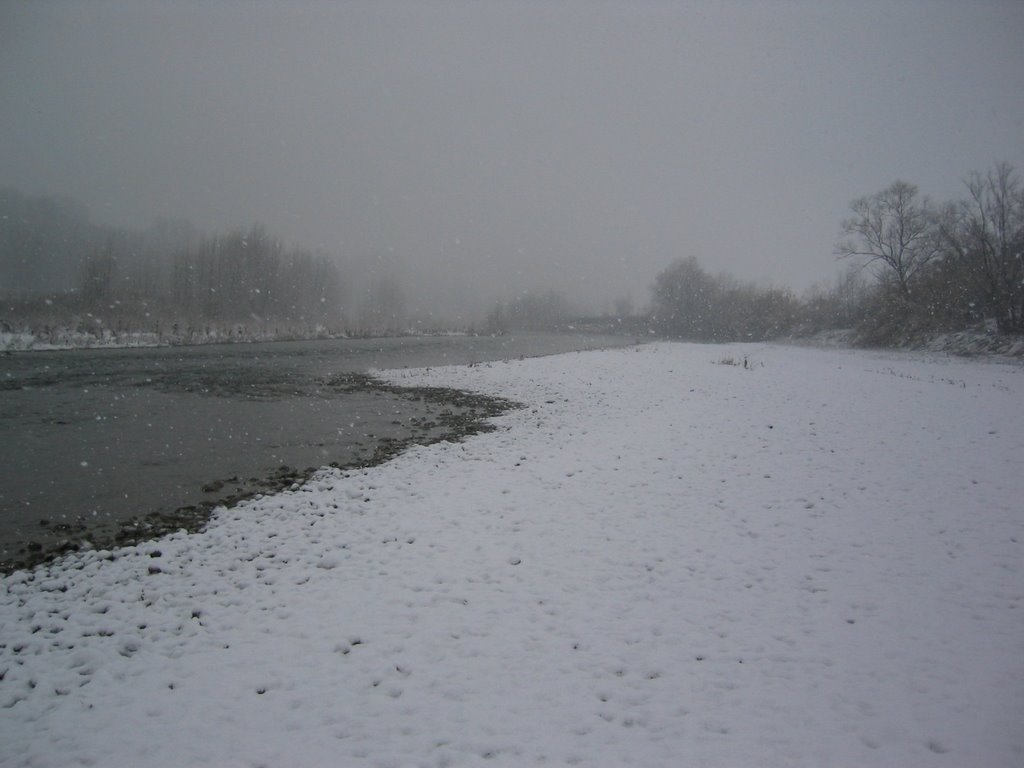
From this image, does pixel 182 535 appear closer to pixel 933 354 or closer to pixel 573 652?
pixel 573 652

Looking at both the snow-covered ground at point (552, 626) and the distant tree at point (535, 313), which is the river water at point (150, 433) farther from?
the distant tree at point (535, 313)

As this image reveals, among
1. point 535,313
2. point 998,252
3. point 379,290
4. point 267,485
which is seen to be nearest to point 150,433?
point 267,485

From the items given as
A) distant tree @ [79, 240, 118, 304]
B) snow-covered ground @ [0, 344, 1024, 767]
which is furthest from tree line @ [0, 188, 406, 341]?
snow-covered ground @ [0, 344, 1024, 767]

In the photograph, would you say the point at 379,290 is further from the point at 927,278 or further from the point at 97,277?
the point at 927,278

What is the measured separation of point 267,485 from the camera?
1077 centimetres

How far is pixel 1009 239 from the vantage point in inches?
1602

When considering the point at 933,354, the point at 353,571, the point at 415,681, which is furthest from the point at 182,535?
the point at 933,354

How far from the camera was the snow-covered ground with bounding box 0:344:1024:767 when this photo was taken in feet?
14.0

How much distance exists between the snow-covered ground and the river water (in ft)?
8.73

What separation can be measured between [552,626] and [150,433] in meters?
15.7

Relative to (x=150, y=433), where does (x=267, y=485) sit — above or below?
below

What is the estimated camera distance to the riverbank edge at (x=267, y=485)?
7.63 meters

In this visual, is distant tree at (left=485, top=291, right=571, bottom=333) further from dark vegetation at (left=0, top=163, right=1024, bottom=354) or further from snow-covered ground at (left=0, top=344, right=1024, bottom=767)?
snow-covered ground at (left=0, top=344, right=1024, bottom=767)

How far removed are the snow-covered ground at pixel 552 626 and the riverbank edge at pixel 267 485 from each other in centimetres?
61
